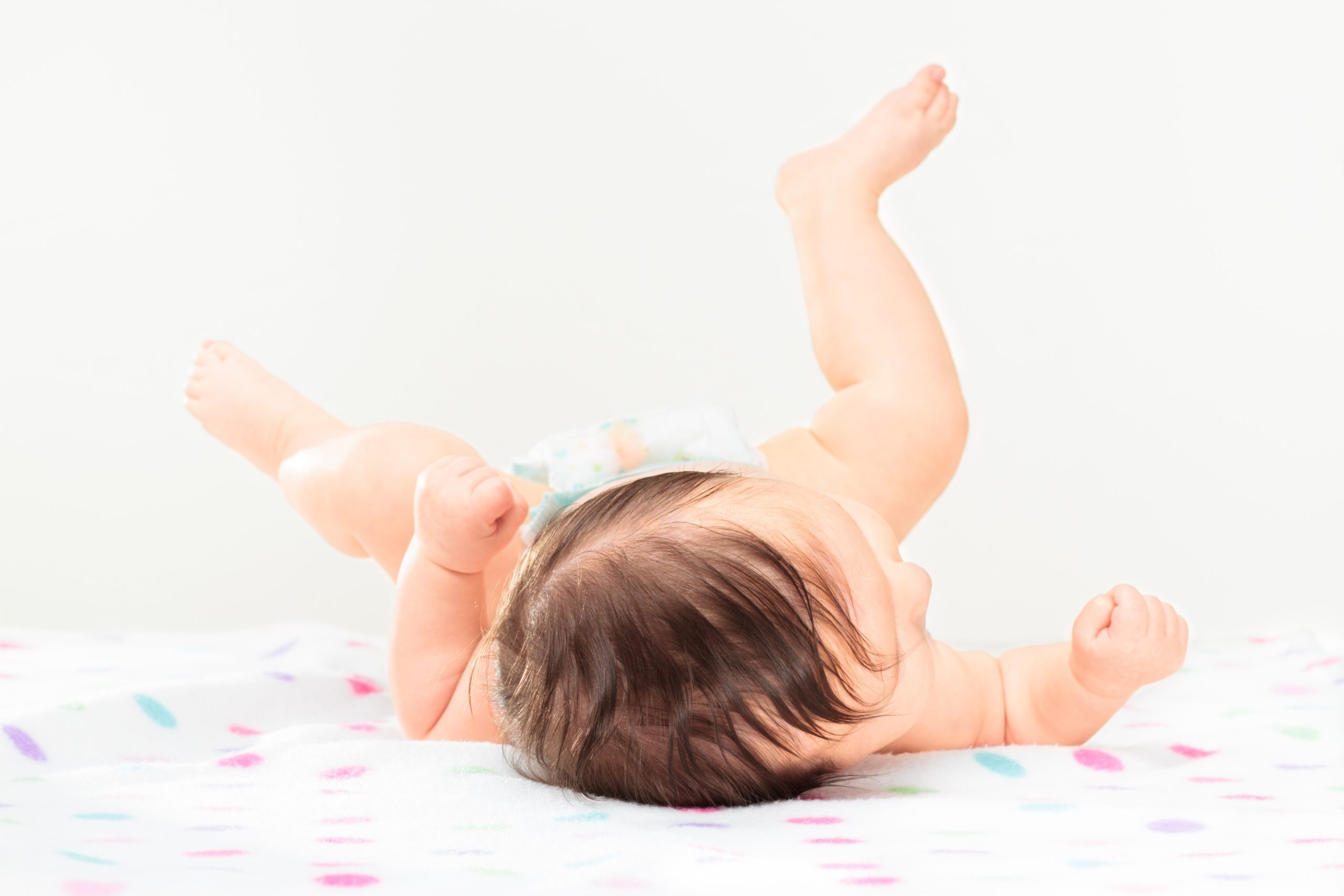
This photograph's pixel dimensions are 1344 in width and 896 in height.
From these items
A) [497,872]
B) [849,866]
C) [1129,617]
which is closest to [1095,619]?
[1129,617]

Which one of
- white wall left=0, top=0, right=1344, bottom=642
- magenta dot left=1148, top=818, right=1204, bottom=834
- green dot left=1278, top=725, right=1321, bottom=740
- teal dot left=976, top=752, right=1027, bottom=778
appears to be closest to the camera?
magenta dot left=1148, top=818, right=1204, bottom=834

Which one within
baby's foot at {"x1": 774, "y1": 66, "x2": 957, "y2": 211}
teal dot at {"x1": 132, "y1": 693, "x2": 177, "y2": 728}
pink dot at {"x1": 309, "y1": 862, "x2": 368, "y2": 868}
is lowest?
teal dot at {"x1": 132, "y1": 693, "x2": 177, "y2": 728}

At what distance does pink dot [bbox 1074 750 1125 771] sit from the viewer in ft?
2.70

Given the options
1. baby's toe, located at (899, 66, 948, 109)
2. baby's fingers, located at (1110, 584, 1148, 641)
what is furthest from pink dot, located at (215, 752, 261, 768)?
baby's toe, located at (899, 66, 948, 109)

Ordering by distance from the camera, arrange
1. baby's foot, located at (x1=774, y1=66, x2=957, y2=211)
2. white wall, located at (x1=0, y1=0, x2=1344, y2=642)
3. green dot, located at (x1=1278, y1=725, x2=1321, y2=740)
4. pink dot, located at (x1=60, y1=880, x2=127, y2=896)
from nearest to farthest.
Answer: pink dot, located at (x1=60, y1=880, x2=127, y2=896) < green dot, located at (x1=1278, y1=725, x2=1321, y2=740) < baby's foot, located at (x1=774, y1=66, x2=957, y2=211) < white wall, located at (x1=0, y1=0, x2=1344, y2=642)

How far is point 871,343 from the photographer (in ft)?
4.00

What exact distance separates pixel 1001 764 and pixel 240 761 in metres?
0.48

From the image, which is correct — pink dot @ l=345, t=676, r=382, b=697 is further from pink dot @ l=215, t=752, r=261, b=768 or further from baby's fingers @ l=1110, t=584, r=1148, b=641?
baby's fingers @ l=1110, t=584, r=1148, b=641

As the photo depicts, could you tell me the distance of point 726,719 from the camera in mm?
703

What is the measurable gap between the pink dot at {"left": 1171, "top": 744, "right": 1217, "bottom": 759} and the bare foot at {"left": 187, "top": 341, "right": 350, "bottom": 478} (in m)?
0.78

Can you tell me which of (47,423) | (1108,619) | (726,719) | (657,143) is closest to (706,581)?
(726,719)

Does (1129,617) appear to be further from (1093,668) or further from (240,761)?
(240,761)

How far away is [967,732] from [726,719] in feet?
1.04

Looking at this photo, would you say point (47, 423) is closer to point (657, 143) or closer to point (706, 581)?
point (657, 143)
